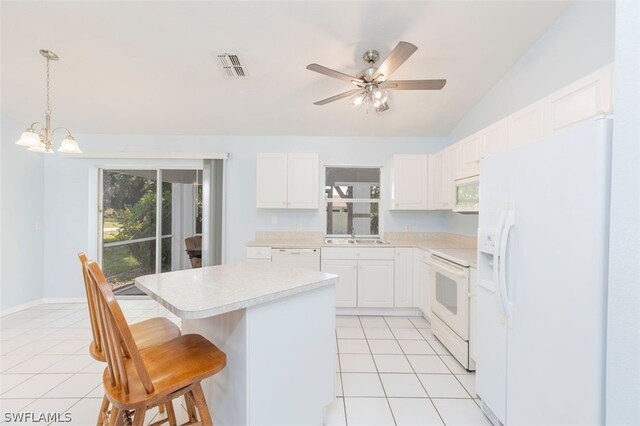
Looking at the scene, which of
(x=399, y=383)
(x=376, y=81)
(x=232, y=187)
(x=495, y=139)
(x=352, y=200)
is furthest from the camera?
(x=352, y=200)

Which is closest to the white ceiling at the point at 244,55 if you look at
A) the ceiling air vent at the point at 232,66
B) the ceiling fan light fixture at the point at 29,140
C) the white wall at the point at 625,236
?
the ceiling air vent at the point at 232,66

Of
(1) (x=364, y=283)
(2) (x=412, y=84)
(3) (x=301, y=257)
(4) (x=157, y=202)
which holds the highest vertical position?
(2) (x=412, y=84)

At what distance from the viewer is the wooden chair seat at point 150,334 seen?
1.36 metres

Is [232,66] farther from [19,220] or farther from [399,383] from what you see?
[19,220]

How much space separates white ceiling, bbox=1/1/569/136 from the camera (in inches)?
83.0

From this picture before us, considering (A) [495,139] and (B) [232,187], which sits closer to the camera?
(A) [495,139]

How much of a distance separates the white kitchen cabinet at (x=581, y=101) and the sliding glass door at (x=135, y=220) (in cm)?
424

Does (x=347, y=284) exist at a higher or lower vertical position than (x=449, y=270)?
lower

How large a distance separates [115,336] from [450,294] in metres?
2.55

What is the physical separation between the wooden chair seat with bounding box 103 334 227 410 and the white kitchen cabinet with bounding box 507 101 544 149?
248 centimetres

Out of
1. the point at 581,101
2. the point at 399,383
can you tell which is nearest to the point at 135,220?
the point at 399,383

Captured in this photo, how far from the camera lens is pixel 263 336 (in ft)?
4.26

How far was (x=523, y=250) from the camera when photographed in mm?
1366

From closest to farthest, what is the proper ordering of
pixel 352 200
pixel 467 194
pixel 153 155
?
1. pixel 467 194
2. pixel 153 155
3. pixel 352 200
